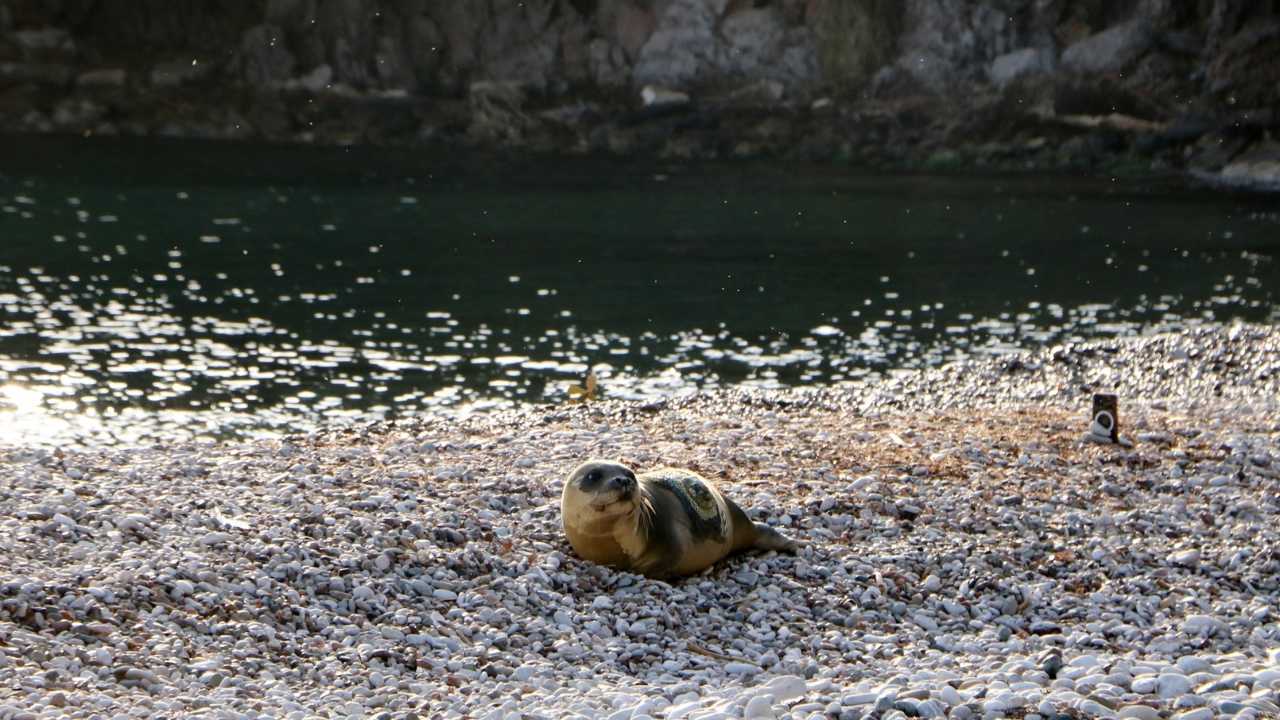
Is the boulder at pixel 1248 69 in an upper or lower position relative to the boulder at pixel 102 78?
upper

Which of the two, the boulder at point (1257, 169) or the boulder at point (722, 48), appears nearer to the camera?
the boulder at point (1257, 169)

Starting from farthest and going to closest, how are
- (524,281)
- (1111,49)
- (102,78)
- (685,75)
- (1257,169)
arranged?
(102,78), (685,75), (1111,49), (1257,169), (524,281)

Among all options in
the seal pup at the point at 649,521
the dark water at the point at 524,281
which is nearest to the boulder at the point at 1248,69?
the dark water at the point at 524,281

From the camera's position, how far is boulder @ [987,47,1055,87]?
61469 mm

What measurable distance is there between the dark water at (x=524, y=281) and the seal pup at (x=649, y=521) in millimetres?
10889

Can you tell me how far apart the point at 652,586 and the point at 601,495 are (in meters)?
0.77

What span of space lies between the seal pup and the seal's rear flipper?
4 centimetres

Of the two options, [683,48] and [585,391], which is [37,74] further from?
[585,391]

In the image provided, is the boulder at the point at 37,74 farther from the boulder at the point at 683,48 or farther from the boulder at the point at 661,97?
the boulder at the point at 661,97

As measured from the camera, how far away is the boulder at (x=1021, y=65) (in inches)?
2420

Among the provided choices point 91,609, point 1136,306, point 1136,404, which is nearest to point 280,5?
point 1136,306

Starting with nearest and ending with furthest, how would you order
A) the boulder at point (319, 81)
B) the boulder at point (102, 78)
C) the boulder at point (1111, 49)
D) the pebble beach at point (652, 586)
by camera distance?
the pebble beach at point (652, 586)
the boulder at point (1111, 49)
the boulder at point (102, 78)
the boulder at point (319, 81)

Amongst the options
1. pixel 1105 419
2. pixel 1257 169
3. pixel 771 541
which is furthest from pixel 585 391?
pixel 1257 169

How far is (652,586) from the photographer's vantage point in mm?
10180
